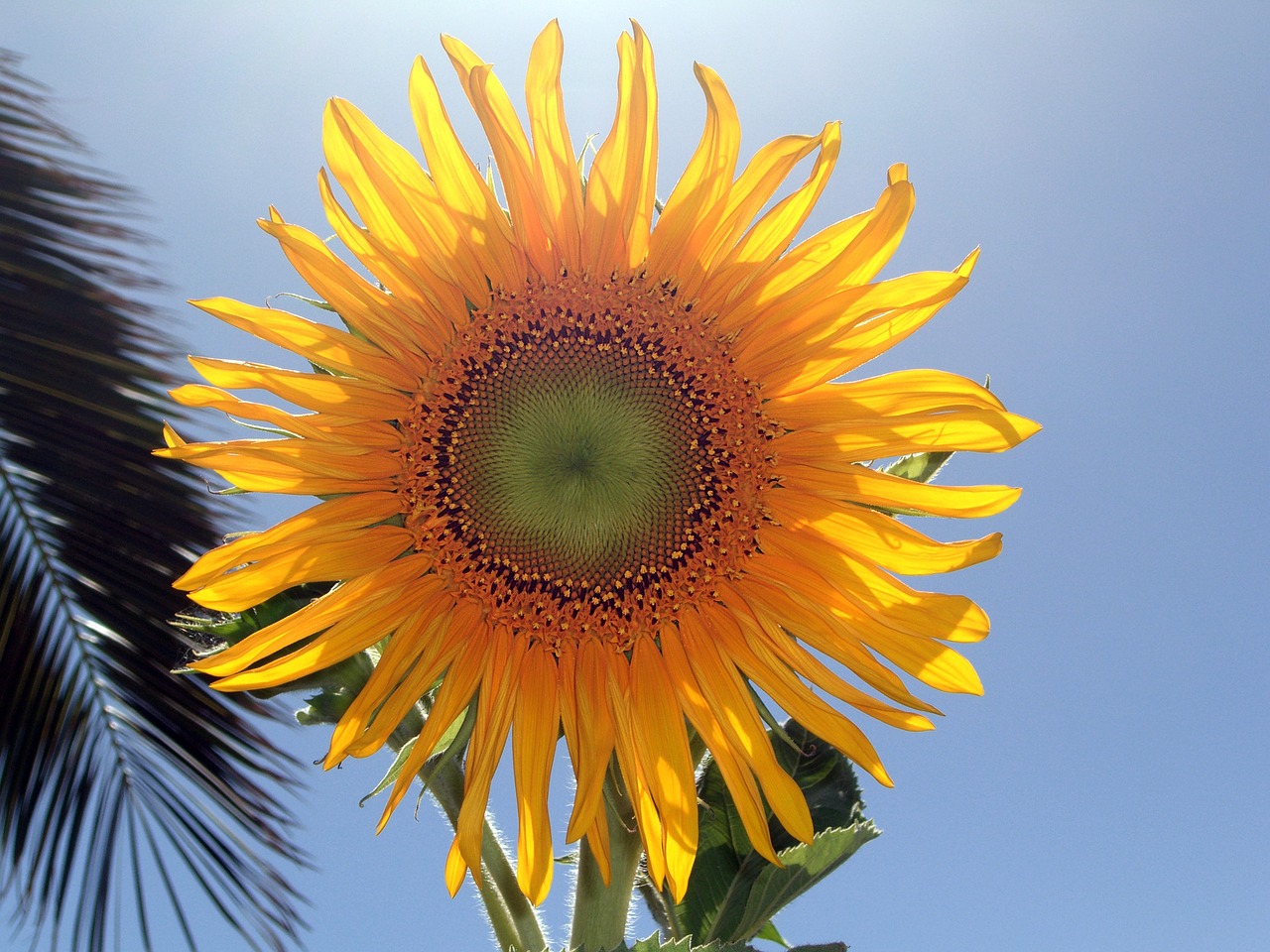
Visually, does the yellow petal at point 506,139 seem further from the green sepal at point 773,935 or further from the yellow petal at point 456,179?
the green sepal at point 773,935

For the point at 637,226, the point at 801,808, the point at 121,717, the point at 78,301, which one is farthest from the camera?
the point at 78,301

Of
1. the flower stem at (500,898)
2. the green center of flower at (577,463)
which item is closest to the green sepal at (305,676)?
the flower stem at (500,898)

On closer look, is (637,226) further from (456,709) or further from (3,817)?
(3,817)

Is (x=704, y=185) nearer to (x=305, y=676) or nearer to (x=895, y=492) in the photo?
(x=895, y=492)

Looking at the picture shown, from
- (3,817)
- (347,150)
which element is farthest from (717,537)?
(3,817)

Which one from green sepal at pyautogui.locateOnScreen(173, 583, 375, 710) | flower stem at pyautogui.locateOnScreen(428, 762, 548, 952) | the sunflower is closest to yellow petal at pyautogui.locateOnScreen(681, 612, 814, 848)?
the sunflower

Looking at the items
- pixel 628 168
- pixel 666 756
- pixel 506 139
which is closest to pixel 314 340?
pixel 506 139
